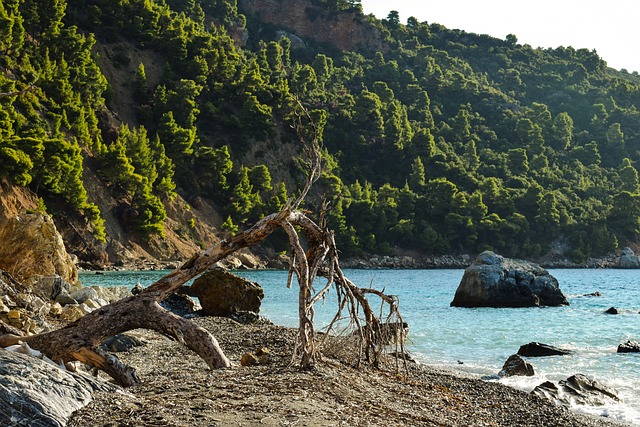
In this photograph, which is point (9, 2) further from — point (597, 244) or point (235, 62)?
point (597, 244)

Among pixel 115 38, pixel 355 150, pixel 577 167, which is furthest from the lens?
pixel 577 167

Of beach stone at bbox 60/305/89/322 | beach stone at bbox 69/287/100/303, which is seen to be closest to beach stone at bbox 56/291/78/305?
beach stone at bbox 69/287/100/303

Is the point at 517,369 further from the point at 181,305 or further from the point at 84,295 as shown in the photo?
the point at 84,295

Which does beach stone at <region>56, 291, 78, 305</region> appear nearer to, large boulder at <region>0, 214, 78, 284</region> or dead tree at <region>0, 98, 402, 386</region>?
large boulder at <region>0, 214, 78, 284</region>

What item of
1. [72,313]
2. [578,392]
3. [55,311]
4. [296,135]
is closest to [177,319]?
[578,392]

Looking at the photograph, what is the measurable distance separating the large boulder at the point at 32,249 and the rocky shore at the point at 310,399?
446 inches

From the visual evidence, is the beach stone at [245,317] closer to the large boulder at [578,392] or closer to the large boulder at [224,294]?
the large boulder at [224,294]

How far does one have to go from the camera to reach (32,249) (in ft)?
69.8

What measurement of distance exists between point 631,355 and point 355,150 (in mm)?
98980

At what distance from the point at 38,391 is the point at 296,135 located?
4320cm

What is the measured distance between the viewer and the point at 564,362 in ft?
48.5

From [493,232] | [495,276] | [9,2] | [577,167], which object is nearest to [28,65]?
[9,2]

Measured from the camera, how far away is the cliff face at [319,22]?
169 meters

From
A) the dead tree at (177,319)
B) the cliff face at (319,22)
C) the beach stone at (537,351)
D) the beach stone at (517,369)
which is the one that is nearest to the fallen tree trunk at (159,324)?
the dead tree at (177,319)
